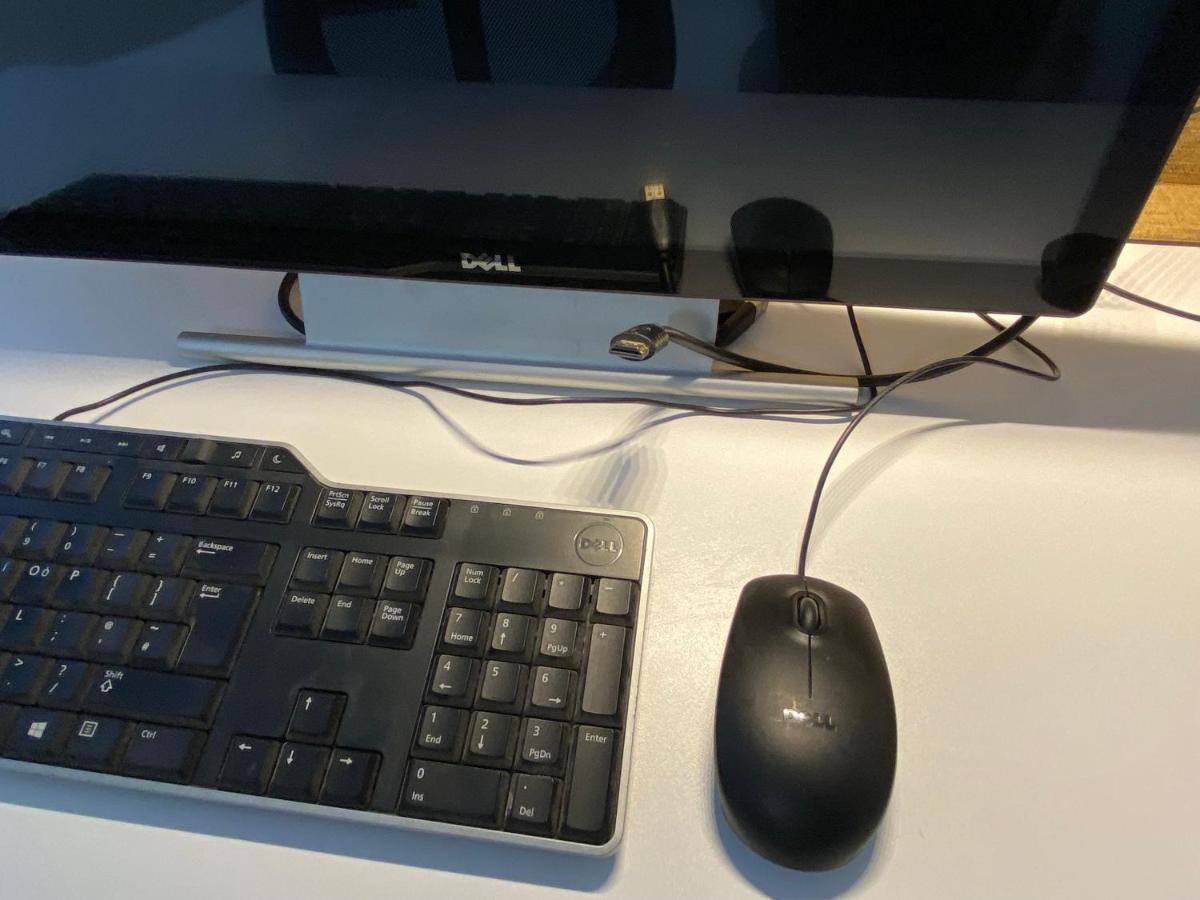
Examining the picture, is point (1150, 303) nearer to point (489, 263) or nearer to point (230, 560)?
point (489, 263)

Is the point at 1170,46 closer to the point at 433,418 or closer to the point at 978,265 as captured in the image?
the point at 978,265

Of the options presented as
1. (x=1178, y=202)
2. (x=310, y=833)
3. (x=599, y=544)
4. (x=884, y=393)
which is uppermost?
(x=1178, y=202)

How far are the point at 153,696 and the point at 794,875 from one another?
234 millimetres

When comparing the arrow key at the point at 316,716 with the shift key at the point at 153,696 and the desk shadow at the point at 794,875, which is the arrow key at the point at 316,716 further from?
the desk shadow at the point at 794,875

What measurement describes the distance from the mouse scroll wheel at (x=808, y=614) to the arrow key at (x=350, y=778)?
16 centimetres

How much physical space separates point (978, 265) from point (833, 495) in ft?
0.39

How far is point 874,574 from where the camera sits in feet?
1.19

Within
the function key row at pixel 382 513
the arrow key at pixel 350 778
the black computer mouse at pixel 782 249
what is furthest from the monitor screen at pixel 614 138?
the arrow key at pixel 350 778

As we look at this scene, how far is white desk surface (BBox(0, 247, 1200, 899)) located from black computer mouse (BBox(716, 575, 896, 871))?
0.02 m

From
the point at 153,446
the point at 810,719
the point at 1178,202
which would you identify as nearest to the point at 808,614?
the point at 810,719

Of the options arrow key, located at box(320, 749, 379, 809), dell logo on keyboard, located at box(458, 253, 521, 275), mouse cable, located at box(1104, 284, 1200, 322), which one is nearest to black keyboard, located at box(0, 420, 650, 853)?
arrow key, located at box(320, 749, 379, 809)

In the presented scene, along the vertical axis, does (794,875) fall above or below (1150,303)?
below

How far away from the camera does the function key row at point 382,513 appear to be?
0.35 metres

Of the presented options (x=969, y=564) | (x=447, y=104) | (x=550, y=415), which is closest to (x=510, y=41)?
(x=447, y=104)
